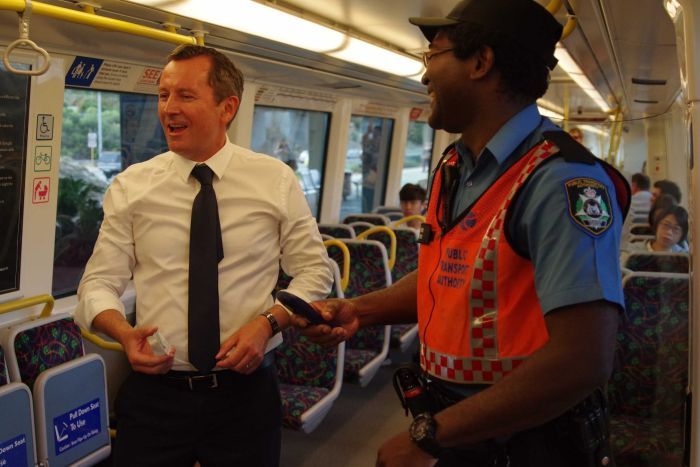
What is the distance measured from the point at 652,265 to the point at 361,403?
228 cm

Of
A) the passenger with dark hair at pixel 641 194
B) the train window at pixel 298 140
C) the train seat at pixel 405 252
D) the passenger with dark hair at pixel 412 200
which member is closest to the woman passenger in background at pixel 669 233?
the train seat at pixel 405 252

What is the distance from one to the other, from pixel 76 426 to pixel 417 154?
8354mm

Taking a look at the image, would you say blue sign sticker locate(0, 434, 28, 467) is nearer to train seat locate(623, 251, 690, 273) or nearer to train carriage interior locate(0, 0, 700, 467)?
train carriage interior locate(0, 0, 700, 467)

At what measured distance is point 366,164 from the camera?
9.53 meters

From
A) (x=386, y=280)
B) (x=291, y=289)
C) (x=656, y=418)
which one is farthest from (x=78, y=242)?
(x=656, y=418)

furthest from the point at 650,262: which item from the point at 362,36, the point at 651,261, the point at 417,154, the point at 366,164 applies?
the point at 417,154

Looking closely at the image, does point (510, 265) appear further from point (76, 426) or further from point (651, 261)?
point (651, 261)

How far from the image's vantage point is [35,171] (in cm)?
375

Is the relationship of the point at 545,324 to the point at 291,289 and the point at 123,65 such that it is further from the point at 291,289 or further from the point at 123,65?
the point at 123,65

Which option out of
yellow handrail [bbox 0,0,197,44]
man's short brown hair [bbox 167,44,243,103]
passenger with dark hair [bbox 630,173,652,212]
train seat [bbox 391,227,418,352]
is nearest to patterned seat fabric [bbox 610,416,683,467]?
man's short brown hair [bbox 167,44,243,103]

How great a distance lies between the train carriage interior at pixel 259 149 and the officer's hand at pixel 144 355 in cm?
110

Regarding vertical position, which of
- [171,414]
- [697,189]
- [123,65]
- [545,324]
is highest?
[123,65]

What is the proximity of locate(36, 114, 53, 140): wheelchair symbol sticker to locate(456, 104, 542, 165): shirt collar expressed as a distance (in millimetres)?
2915

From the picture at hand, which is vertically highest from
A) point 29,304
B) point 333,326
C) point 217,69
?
→ point 217,69
